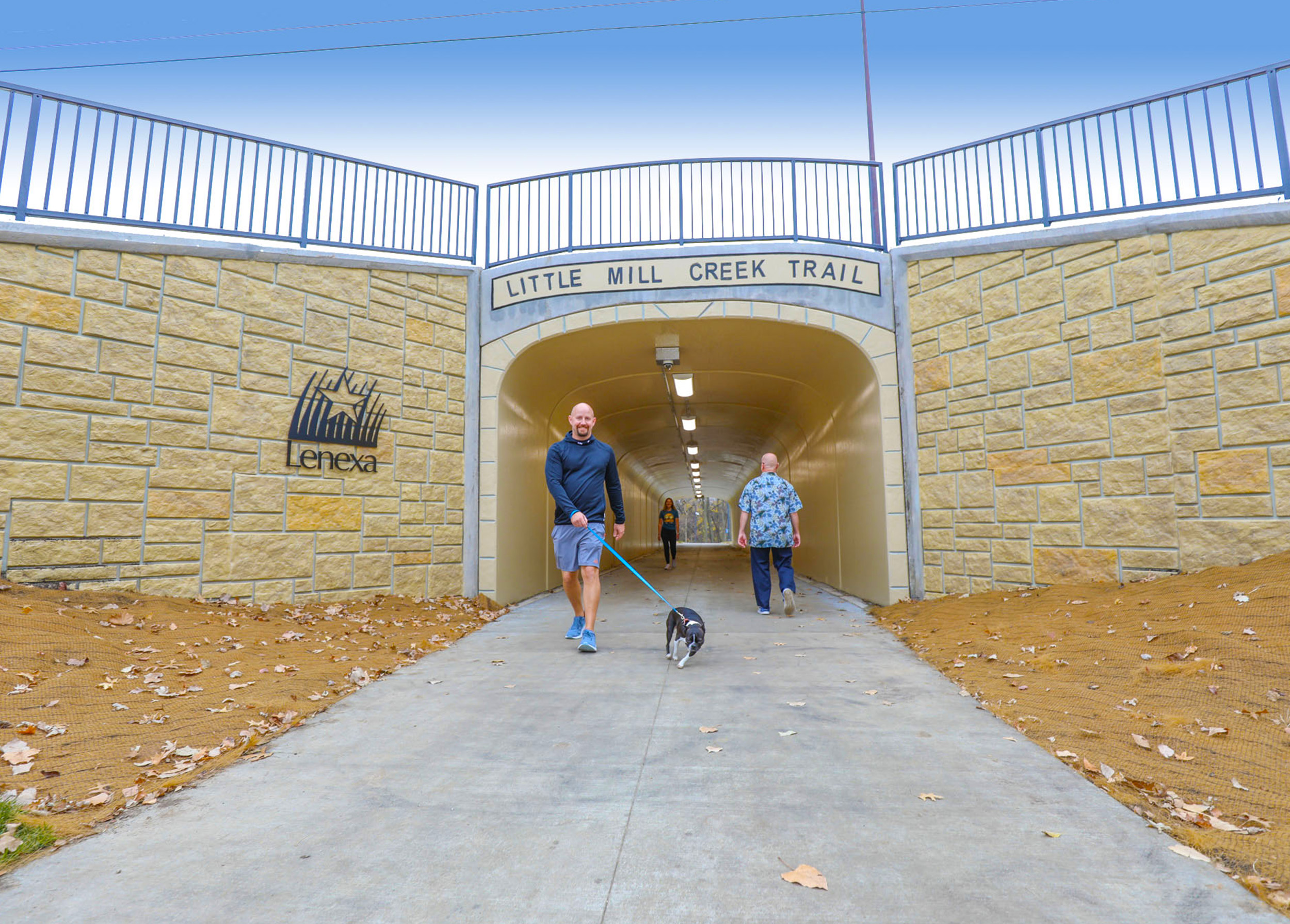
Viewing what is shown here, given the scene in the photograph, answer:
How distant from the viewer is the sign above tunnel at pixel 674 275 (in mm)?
8219

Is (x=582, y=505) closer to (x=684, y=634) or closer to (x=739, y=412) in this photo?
(x=684, y=634)

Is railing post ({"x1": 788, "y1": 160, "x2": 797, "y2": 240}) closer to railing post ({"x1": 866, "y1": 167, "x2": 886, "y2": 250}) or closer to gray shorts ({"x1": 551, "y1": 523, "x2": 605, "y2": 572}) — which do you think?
railing post ({"x1": 866, "y1": 167, "x2": 886, "y2": 250})

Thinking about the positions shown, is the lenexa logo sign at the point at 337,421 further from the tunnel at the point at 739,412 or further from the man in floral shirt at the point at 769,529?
the man in floral shirt at the point at 769,529

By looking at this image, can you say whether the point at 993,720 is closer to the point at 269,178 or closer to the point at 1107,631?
the point at 1107,631

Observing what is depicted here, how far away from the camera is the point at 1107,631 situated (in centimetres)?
486

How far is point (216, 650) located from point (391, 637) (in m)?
1.34

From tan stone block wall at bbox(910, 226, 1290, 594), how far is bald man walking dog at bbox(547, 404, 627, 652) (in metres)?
3.94

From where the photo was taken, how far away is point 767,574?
757 cm

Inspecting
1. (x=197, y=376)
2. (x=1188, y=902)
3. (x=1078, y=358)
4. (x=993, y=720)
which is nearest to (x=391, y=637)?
(x=197, y=376)

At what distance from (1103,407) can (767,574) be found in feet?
11.6

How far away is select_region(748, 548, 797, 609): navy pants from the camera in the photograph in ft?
24.7

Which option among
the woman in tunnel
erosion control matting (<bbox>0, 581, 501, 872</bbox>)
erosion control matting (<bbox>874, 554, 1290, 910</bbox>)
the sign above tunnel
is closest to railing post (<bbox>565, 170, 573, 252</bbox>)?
the sign above tunnel

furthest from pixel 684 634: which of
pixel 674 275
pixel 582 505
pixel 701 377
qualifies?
pixel 701 377

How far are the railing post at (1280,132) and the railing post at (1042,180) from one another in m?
1.73
